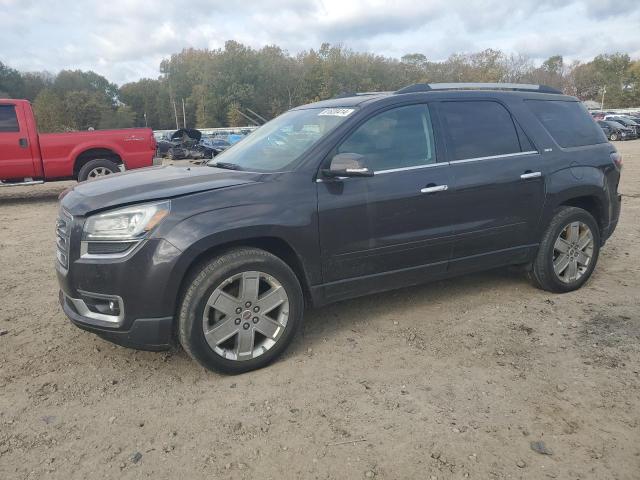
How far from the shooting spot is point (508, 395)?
3.05 meters

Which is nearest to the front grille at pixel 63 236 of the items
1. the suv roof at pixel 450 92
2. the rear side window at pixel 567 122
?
the suv roof at pixel 450 92

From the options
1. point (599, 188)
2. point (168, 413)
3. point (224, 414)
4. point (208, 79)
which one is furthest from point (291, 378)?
point (208, 79)

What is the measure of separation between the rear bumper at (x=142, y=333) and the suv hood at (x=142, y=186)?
2.31 feet

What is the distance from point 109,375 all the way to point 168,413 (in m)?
0.66

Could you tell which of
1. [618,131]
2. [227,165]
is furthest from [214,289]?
[618,131]

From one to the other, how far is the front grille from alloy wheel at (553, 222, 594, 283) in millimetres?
3854

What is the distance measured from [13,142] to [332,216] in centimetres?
899

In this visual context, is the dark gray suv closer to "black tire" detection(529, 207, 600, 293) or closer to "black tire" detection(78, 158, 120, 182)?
"black tire" detection(529, 207, 600, 293)

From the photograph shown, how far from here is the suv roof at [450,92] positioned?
4.08 meters

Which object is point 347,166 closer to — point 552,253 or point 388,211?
point 388,211

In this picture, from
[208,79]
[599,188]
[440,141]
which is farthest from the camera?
[208,79]

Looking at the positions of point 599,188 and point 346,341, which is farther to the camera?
point 599,188

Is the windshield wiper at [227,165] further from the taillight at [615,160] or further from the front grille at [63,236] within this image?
the taillight at [615,160]

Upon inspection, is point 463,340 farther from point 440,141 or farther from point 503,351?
point 440,141
